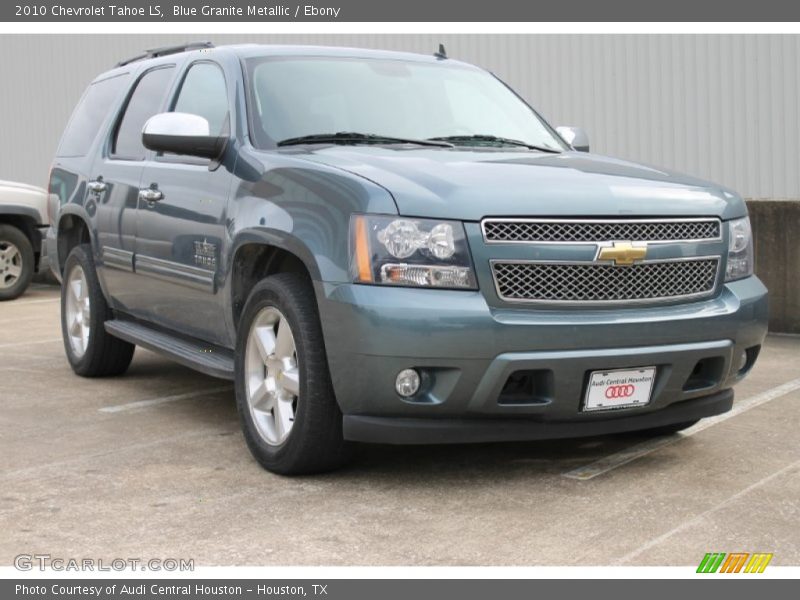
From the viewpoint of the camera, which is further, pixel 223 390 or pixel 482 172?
pixel 223 390

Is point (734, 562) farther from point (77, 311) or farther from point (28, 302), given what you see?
point (28, 302)

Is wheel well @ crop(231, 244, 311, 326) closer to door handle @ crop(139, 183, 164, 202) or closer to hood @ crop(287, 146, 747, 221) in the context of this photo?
hood @ crop(287, 146, 747, 221)

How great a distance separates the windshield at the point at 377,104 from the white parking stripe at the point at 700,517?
197 centimetres

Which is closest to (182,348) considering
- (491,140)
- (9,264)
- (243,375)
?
(243,375)

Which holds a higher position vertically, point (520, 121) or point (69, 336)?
point (520, 121)

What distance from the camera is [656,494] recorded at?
4.68 metres

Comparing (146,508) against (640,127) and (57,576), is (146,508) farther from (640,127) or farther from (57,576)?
(640,127)

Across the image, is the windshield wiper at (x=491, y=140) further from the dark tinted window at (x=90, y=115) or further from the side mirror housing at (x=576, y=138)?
the dark tinted window at (x=90, y=115)

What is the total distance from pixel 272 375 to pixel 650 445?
1770 mm

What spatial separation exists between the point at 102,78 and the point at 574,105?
564 cm

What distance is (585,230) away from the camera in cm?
461

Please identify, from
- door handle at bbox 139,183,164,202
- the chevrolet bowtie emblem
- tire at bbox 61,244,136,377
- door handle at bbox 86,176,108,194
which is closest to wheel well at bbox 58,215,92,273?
tire at bbox 61,244,136,377

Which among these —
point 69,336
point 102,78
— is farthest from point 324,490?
point 102,78

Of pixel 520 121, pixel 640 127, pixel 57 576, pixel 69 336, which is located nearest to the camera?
pixel 57 576
